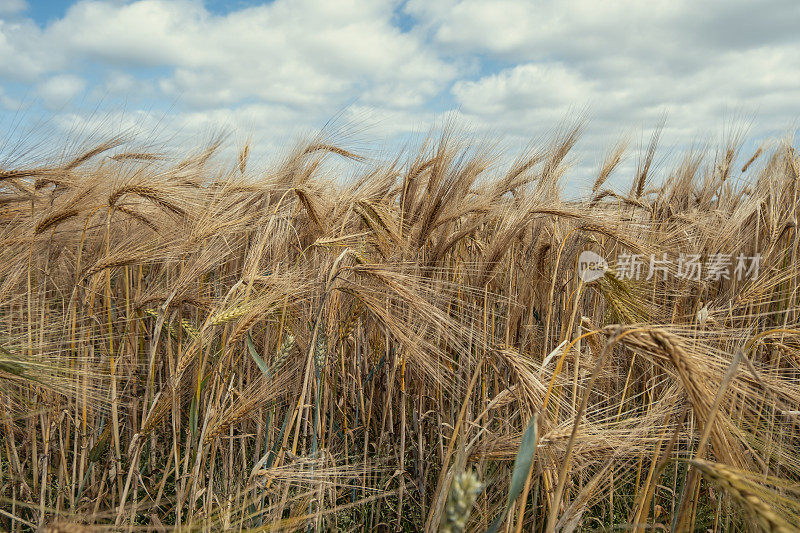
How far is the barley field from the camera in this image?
133cm

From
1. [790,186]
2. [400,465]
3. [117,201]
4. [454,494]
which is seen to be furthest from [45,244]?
[790,186]

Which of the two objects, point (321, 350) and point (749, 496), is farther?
point (321, 350)

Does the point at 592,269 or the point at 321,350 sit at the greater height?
the point at 592,269

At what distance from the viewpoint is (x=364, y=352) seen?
2266 millimetres

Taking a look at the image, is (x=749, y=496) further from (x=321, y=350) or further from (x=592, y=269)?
(x=592, y=269)

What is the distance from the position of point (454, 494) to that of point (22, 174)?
213 centimetres

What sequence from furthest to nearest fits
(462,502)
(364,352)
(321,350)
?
(364,352) < (321,350) < (462,502)

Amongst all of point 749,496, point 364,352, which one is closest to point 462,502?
point 749,496

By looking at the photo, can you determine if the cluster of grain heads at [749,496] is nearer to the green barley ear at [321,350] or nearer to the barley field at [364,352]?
the barley field at [364,352]

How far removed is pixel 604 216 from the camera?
1958 mm

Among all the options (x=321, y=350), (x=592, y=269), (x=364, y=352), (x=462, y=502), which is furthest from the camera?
(x=364, y=352)

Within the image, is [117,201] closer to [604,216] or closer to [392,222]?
[392,222]

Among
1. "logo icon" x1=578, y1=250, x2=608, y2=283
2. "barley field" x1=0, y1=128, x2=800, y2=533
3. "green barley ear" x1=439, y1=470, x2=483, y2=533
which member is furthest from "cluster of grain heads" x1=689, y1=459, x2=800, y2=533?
"logo icon" x1=578, y1=250, x2=608, y2=283

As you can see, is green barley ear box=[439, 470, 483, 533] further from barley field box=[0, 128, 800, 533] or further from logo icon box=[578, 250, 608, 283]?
logo icon box=[578, 250, 608, 283]
